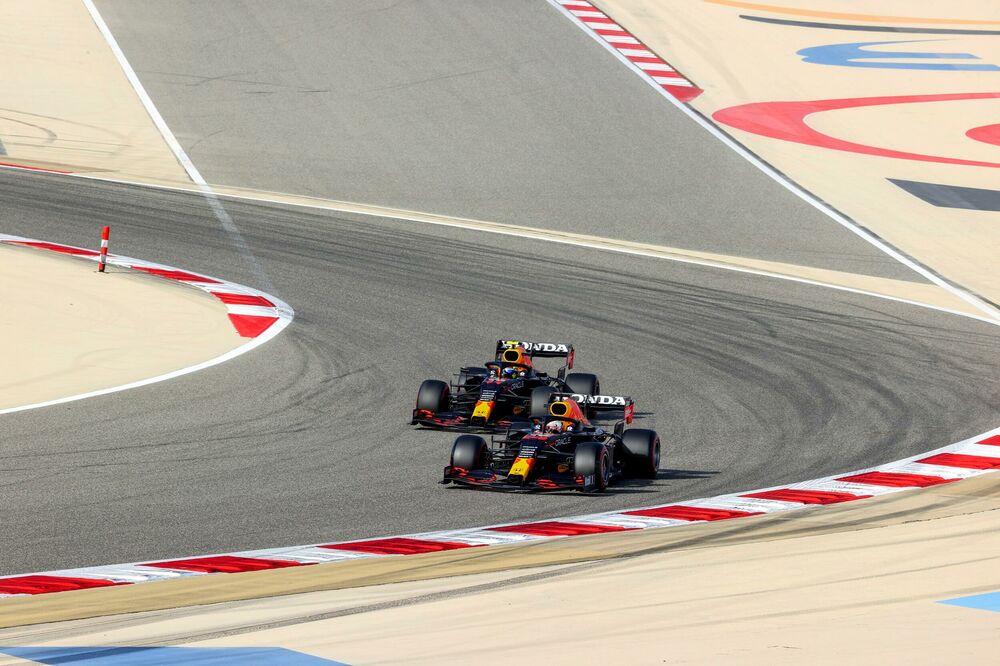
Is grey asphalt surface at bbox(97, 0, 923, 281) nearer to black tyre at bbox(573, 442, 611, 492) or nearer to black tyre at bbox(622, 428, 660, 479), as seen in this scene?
black tyre at bbox(622, 428, 660, 479)

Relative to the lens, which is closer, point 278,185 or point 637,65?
point 278,185

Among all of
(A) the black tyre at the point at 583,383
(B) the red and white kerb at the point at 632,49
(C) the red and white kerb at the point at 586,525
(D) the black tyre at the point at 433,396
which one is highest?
(B) the red and white kerb at the point at 632,49

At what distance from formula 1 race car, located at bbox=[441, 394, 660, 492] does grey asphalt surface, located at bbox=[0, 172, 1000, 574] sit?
0.48 feet

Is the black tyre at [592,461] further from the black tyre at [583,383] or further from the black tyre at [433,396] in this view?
the black tyre at [583,383]

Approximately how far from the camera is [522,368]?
13266 mm

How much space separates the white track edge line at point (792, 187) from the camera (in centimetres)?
2041

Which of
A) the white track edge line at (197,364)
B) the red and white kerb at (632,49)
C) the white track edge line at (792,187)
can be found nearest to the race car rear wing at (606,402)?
the white track edge line at (197,364)

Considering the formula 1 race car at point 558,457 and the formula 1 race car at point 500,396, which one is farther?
the formula 1 race car at point 500,396

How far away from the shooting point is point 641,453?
11.3 meters

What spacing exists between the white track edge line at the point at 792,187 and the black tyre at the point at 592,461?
9890 mm

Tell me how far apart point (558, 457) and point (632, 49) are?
21.6 metres

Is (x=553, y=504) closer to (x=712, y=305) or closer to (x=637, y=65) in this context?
(x=712, y=305)

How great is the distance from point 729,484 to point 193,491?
4.17 m

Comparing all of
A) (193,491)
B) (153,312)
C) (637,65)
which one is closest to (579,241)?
(153,312)
